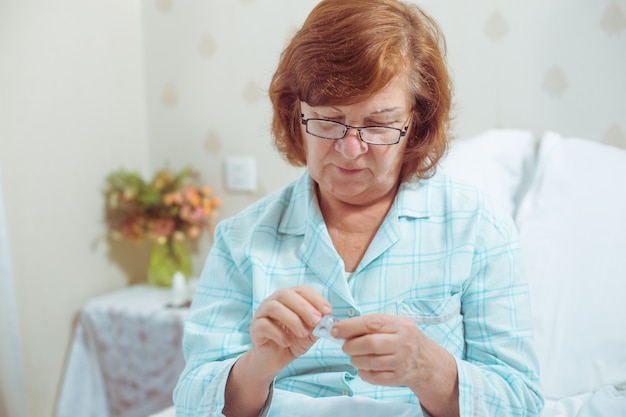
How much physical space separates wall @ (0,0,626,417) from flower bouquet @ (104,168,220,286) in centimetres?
6

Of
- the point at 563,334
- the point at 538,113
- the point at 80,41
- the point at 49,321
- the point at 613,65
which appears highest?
the point at 80,41

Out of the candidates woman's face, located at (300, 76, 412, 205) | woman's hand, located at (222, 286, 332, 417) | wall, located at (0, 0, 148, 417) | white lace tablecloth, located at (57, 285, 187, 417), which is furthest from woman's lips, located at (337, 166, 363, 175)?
wall, located at (0, 0, 148, 417)

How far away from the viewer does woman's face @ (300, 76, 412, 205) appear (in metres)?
1.02

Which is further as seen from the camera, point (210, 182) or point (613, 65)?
point (210, 182)

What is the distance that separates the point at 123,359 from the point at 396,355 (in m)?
1.43

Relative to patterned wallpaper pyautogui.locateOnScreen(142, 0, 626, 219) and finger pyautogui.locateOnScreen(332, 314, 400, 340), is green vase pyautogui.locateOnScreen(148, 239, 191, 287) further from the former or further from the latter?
finger pyautogui.locateOnScreen(332, 314, 400, 340)

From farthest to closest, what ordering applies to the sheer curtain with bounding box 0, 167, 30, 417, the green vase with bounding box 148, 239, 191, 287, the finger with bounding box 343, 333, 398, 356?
the green vase with bounding box 148, 239, 191, 287 → the sheer curtain with bounding box 0, 167, 30, 417 → the finger with bounding box 343, 333, 398, 356

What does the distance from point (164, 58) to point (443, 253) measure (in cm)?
151

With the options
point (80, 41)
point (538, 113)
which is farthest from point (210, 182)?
point (538, 113)

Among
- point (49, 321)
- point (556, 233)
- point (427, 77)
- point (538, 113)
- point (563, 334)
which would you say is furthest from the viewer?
point (49, 321)

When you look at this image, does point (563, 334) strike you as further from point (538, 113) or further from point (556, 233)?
point (538, 113)

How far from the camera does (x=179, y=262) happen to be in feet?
7.45

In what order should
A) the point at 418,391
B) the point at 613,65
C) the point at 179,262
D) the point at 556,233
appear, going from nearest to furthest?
the point at 418,391
the point at 556,233
the point at 613,65
the point at 179,262

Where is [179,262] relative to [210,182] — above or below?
below
